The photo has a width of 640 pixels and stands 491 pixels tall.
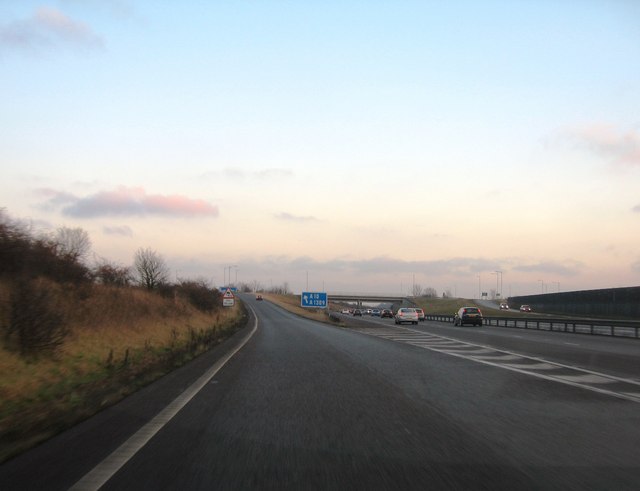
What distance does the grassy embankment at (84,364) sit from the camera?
8.45 metres

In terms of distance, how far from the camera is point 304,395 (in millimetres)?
10625

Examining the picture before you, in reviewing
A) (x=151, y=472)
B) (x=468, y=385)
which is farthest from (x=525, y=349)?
(x=151, y=472)

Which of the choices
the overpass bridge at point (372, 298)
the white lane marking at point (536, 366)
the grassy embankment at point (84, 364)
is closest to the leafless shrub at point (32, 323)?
the grassy embankment at point (84, 364)

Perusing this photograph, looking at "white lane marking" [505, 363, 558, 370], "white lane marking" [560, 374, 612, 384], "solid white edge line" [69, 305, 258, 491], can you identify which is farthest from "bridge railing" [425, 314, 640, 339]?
"solid white edge line" [69, 305, 258, 491]

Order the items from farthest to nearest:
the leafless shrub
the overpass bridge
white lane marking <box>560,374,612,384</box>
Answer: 1. the overpass bridge
2. the leafless shrub
3. white lane marking <box>560,374,612,384</box>

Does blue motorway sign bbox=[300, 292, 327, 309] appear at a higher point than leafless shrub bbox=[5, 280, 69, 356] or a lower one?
higher

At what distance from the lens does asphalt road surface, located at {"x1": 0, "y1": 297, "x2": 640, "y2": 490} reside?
5.44m

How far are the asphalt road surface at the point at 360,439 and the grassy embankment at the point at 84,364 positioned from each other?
1.95ft

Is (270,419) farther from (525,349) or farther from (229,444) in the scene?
(525,349)

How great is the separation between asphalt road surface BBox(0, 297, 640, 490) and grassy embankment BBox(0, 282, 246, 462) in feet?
1.95

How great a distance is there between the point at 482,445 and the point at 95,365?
1145 centimetres

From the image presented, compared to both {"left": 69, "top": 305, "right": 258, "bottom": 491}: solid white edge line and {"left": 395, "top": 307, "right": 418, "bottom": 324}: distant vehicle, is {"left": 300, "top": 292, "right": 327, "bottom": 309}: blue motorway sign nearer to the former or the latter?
{"left": 395, "top": 307, "right": 418, "bottom": 324}: distant vehicle

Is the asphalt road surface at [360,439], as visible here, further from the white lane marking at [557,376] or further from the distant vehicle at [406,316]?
the distant vehicle at [406,316]

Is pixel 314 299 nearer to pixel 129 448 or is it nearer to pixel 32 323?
pixel 32 323
